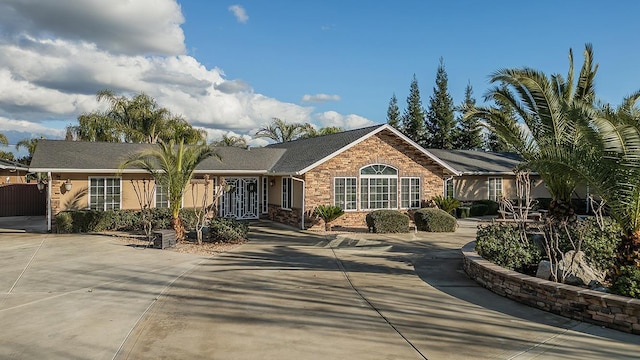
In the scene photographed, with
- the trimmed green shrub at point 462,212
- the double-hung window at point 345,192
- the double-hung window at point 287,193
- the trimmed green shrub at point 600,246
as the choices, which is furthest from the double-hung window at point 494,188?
the trimmed green shrub at point 600,246

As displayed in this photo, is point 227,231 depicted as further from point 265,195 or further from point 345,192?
point 265,195

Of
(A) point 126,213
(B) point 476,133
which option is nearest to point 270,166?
(A) point 126,213

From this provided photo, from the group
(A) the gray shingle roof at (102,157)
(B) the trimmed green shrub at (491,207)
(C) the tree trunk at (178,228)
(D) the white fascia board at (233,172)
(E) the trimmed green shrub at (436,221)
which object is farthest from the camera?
(B) the trimmed green shrub at (491,207)

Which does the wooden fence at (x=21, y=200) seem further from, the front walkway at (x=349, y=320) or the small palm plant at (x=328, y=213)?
the front walkway at (x=349, y=320)

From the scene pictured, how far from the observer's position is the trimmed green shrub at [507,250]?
9.33m

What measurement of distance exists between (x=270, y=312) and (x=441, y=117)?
44962 millimetres

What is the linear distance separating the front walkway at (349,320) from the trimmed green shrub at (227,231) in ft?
10.3

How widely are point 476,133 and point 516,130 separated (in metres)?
39.1

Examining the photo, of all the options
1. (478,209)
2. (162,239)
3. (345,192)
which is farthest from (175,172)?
(478,209)

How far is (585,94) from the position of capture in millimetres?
12758

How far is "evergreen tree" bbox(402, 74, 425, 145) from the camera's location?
1997 inches

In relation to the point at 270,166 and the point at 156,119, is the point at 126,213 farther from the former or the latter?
the point at 156,119

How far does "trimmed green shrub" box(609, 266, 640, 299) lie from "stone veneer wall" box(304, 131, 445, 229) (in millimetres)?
12197

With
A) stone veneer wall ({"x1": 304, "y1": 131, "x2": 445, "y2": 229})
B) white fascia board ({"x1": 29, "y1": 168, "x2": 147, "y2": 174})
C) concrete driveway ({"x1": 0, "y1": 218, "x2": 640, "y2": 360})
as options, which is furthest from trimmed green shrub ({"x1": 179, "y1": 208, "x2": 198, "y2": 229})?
concrete driveway ({"x1": 0, "y1": 218, "x2": 640, "y2": 360})
